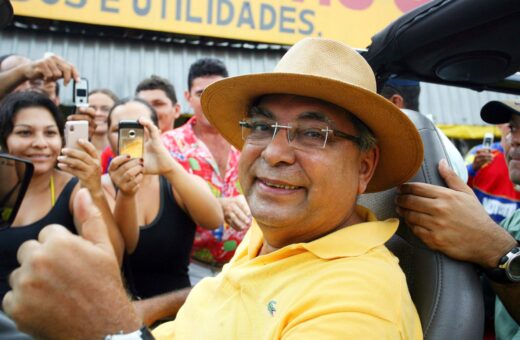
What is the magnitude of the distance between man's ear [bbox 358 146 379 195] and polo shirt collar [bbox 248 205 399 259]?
16 cm

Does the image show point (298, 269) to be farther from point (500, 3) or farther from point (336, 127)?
point (500, 3)

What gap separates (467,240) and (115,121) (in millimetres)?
2269

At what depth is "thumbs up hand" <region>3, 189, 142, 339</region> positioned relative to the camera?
96 cm

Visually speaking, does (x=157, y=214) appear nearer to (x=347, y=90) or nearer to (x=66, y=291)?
(x=347, y=90)

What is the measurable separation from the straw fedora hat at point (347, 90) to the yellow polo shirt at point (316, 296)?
0.21 meters

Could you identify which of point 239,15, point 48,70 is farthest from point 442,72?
point 239,15

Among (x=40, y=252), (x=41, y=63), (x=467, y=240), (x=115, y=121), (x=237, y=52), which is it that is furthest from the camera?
(x=237, y=52)

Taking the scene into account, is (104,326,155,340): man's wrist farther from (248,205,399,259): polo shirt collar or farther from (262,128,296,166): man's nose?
(262,128,296,166): man's nose

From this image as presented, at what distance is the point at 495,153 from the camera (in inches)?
179

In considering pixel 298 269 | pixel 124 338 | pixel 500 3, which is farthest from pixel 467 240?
pixel 124 338

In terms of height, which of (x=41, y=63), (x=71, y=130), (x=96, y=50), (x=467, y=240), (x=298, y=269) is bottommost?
(x=298, y=269)

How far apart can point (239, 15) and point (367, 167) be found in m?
4.93

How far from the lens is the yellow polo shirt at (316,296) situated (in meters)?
1.37

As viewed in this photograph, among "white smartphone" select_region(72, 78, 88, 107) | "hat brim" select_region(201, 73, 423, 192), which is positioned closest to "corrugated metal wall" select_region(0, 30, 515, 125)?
"white smartphone" select_region(72, 78, 88, 107)
